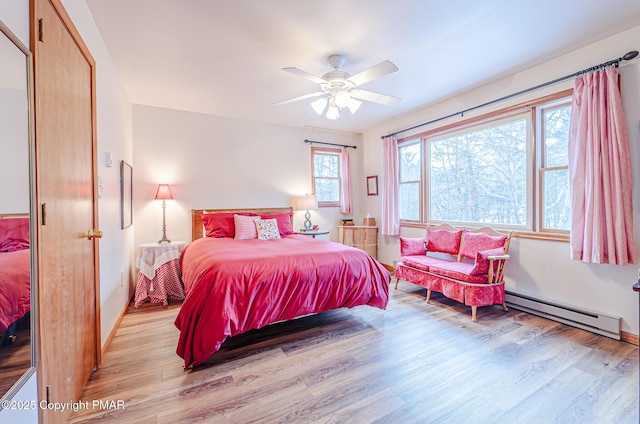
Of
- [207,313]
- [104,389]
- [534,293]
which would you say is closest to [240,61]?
[207,313]

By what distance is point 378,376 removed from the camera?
1.89 meters

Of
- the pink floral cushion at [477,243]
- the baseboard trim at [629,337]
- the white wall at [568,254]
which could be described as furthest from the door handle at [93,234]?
the baseboard trim at [629,337]

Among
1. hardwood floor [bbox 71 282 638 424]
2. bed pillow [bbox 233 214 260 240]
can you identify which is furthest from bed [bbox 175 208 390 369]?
bed pillow [bbox 233 214 260 240]

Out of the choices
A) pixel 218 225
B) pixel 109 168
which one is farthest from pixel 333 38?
pixel 218 225

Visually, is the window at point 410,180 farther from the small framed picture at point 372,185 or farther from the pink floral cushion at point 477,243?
the pink floral cushion at point 477,243

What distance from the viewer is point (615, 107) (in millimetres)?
2311

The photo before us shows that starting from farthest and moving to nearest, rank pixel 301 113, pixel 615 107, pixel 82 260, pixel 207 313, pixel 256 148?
pixel 256 148
pixel 301 113
pixel 615 107
pixel 207 313
pixel 82 260

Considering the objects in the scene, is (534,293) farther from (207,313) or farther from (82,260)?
(82,260)

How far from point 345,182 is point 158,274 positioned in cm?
348

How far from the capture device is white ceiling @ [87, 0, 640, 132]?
1979 millimetres

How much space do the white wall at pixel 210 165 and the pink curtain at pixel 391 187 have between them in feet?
3.82

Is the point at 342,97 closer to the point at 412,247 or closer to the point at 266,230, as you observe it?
the point at 266,230

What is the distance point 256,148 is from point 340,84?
2405mm

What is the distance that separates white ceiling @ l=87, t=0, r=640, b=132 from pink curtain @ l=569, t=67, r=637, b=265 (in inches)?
15.5
